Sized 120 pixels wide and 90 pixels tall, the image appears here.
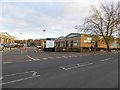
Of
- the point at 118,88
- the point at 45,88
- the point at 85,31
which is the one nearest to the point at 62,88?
the point at 45,88

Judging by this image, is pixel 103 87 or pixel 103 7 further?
pixel 103 7

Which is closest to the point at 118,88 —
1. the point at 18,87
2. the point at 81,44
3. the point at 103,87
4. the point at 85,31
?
the point at 103,87

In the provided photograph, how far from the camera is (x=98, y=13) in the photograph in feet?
173

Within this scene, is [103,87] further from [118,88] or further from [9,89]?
[9,89]

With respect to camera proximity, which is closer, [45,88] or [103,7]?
[45,88]

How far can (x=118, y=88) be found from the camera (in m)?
8.41

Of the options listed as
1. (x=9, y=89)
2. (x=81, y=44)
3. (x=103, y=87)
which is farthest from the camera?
(x=81, y=44)

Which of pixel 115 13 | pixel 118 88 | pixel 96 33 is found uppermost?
pixel 115 13

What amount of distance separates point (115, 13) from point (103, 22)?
3.83 m

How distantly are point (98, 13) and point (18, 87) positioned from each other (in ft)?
155

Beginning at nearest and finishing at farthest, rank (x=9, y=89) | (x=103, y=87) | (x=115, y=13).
→ 1. (x=9, y=89)
2. (x=103, y=87)
3. (x=115, y=13)

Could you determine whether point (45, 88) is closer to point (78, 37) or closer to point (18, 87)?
point (18, 87)

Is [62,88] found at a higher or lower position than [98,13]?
lower

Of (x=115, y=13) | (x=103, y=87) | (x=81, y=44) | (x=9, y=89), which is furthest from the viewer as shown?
(x=81, y=44)
